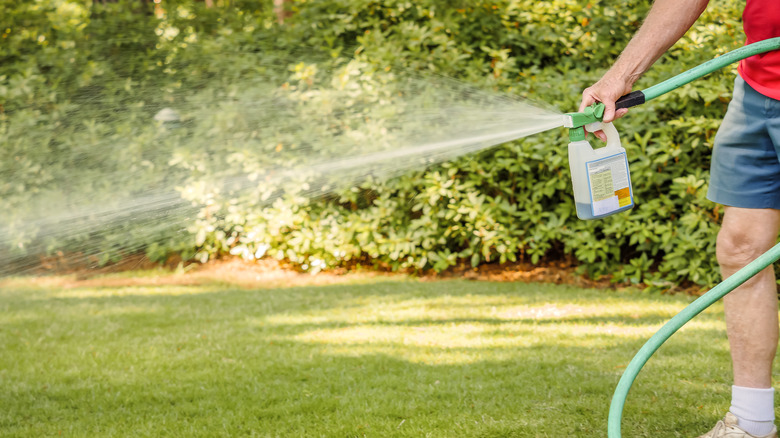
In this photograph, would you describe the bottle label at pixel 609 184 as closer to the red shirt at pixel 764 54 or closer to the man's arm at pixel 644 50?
the man's arm at pixel 644 50

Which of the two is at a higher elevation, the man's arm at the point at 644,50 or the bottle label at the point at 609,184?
the man's arm at the point at 644,50

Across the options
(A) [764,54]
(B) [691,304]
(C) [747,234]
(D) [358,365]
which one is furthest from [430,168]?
(B) [691,304]

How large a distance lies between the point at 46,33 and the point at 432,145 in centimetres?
364

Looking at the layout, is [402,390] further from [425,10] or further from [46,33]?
[46,33]

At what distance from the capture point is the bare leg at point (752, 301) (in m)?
2.10

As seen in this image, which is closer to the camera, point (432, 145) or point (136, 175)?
point (432, 145)

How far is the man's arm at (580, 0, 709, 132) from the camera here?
1875 mm

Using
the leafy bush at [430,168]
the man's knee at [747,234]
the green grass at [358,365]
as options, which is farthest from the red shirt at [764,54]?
the leafy bush at [430,168]

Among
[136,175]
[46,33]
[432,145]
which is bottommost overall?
[136,175]

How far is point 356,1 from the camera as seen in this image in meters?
5.93

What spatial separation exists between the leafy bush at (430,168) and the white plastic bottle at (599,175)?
2.63 m

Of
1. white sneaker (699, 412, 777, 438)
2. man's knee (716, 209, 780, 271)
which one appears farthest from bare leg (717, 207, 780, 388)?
white sneaker (699, 412, 777, 438)

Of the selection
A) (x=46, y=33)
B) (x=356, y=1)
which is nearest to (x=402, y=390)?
(x=356, y=1)

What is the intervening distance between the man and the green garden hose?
9 cm
